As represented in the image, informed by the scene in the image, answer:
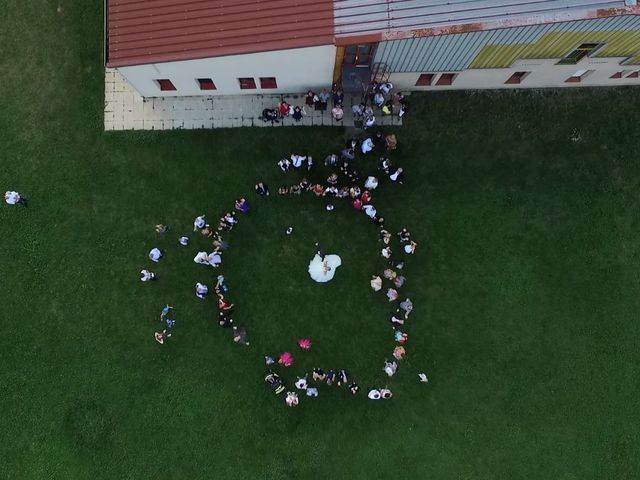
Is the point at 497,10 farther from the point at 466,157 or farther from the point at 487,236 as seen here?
the point at 487,236

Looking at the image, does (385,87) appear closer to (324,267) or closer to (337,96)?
(337,96)

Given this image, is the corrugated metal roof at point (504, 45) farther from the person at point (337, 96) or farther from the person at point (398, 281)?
the person at point (398, 281)

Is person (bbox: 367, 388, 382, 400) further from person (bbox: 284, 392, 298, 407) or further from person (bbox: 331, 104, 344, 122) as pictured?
person (bbox: 331, 104, 344, 122)

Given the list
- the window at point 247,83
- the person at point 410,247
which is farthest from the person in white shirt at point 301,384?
the window at point 247,83

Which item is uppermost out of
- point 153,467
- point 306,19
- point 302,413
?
point 306,19

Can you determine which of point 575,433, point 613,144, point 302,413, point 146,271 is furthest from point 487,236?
point 146,271
